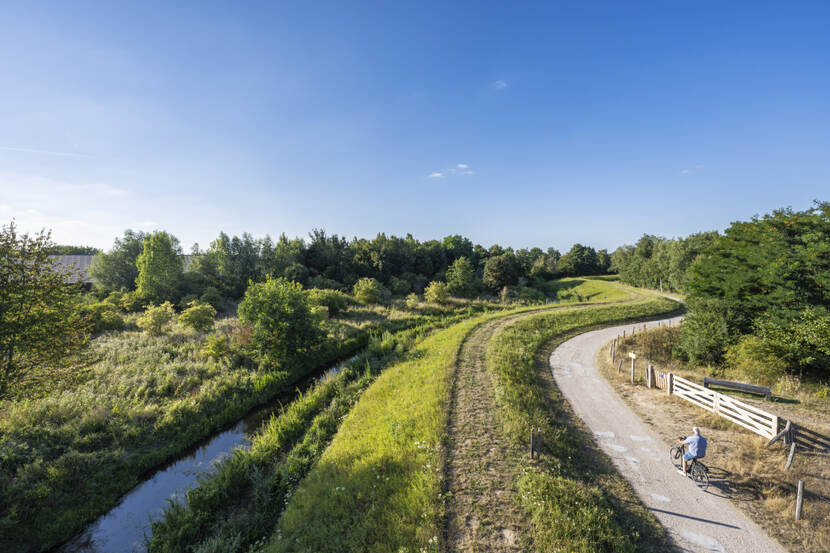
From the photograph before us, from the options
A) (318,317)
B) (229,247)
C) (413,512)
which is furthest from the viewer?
(229,247)

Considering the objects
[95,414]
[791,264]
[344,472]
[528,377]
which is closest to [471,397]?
[528,377]

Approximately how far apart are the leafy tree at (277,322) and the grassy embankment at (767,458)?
20.9 metres

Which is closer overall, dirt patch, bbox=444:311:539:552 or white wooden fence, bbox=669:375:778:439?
dirt patch, bbox=444:311:539:552

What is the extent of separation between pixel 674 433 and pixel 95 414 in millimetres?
26067

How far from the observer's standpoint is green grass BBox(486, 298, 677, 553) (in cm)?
697

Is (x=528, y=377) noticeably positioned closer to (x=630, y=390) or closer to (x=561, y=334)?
(x=630, y=390)

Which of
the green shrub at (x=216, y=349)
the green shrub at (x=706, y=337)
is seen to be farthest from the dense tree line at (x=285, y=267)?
the green shrub at (x=706, y=337)

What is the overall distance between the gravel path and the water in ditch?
1572 centimetres

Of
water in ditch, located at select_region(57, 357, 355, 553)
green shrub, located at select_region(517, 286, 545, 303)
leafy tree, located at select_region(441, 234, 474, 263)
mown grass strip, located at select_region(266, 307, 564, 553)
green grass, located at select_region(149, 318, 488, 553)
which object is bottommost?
water in ditch, located at select_region(57, 357, 355, 553)

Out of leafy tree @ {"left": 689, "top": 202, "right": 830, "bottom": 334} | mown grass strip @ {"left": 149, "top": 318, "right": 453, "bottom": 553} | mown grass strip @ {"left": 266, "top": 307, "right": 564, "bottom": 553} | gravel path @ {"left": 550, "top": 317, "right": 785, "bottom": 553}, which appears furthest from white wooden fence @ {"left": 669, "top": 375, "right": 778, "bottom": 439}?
mown grass strip @ {"left": 149, "top": 318, "right": 453, "bottom": 553}

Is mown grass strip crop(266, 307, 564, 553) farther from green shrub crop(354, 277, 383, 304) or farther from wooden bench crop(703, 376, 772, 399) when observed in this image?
green shrub crop(354, 277, 383, 304)

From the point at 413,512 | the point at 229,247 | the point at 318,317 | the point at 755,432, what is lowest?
the point at 413,512

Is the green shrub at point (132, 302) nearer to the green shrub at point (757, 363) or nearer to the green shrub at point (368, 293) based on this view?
the green shrub at point (368, 293)

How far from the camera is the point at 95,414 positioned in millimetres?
14273
